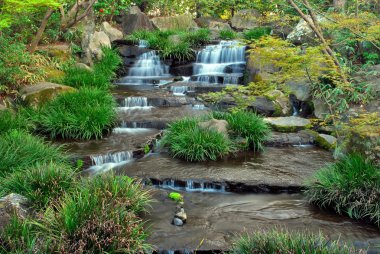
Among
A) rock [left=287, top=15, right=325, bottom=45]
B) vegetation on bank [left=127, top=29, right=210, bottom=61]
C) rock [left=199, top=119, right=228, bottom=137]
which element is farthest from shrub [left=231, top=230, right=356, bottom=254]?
vegetation on bank [left=127, top=29, right=210, bottom=61]

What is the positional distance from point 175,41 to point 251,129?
30.2 ft

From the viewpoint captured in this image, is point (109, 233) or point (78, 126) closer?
point (109, 233)

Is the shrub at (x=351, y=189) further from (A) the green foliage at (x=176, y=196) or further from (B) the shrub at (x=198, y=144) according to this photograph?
(B) the shrub at (x=198, y=144)

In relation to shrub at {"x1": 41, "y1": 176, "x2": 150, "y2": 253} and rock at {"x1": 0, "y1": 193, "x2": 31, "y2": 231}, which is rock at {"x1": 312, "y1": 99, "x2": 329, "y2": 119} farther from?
rock at {"x1": 0, "y1": 193, "x2": 31, "y2": 231}

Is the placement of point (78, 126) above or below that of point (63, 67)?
below

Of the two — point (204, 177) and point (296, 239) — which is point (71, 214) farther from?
point (204, 177)

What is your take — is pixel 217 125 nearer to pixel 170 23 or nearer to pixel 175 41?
pixel 175 41

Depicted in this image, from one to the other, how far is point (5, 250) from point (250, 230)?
10.1 feet

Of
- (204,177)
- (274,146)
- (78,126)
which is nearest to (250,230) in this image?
(204,177)

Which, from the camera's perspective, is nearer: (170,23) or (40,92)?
(40,92)

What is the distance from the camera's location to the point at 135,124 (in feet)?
33.2

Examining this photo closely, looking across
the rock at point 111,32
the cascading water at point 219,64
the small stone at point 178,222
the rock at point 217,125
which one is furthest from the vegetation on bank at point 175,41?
the small stone at point 178,222

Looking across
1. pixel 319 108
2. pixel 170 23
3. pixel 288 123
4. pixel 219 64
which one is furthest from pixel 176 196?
pixel 170 23

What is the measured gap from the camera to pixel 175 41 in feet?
56.3
